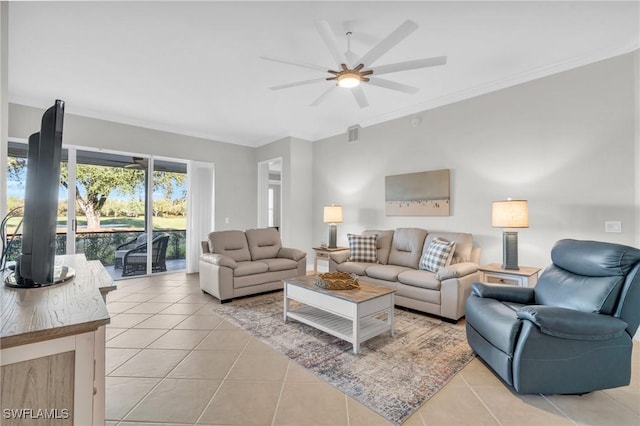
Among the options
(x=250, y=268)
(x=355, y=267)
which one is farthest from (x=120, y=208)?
(x=355, y=267)

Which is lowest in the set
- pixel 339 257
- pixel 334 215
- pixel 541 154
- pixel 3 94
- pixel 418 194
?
pixel 339 257

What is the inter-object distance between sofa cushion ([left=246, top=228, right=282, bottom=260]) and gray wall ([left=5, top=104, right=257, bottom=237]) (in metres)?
1.73

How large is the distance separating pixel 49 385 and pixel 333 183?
17.3 ft

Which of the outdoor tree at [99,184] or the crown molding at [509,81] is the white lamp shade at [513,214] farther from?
the outdoor tree at [99,184]

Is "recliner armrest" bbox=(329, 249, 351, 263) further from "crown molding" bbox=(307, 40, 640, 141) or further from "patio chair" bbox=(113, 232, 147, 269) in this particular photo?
"patio chair" bbox=(113, 232, 147, 269)

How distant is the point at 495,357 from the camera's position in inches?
82.7

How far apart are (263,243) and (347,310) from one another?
255 cm

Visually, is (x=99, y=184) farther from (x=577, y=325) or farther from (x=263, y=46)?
(x=577, y=325)

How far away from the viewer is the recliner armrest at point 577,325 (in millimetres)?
1846

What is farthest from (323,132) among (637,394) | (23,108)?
(637,394)

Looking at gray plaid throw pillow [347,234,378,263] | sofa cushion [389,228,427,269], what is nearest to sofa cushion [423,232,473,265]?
sofa cushion [389,228,427,269]

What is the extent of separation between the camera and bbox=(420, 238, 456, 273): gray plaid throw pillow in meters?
3.56

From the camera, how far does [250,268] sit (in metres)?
4.09

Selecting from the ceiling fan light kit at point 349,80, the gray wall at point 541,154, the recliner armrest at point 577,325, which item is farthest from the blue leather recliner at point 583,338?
the ceiling fan light kit at point 349,80
